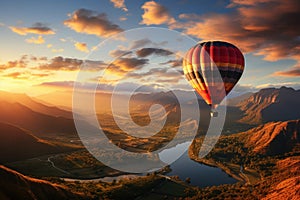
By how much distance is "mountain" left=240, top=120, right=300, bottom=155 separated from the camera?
406ft

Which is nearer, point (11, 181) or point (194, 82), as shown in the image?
point (11, 181)

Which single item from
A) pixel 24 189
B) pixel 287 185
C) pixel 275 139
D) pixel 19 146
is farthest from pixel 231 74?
pixel 19 146

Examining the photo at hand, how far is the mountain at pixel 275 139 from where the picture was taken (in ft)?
406

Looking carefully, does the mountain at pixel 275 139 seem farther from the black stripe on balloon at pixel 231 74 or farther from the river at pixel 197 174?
the black stripe on balloon at pixel 231 74

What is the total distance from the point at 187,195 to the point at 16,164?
2699 inches

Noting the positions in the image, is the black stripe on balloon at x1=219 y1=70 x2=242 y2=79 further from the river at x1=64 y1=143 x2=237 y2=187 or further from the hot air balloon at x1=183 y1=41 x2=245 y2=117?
the river at x1=64 y1=143 x2=237 y2=187

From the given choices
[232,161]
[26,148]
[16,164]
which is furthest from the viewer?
[26,148]

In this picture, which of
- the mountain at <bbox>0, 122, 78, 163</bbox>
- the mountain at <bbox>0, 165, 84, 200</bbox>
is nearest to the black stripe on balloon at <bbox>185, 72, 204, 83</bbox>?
the mountain at <bbox>0, 165, 84, 200</bbox>

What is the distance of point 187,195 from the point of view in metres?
69.3

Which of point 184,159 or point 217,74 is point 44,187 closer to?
point 217,74

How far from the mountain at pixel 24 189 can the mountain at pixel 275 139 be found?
97.4 metres

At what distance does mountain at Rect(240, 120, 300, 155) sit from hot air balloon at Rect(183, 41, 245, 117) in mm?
82843

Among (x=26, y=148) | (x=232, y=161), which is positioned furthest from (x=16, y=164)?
(x=232, y=161)

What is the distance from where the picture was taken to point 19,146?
122 metres
